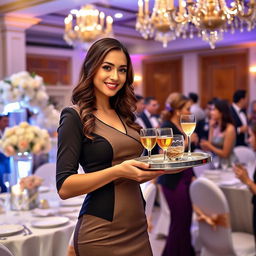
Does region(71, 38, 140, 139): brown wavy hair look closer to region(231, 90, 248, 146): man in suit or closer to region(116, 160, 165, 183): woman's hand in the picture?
region(116, 160, 165, 183): woman's hand

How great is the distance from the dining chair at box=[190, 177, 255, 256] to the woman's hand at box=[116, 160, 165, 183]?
1.87 metres

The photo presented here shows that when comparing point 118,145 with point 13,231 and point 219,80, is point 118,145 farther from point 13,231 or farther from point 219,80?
point 219,80

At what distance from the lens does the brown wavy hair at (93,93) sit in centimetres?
187

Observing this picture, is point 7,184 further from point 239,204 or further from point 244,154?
point 244,154

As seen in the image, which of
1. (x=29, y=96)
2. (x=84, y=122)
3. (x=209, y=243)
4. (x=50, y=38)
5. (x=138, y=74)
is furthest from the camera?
(x=138, y=74)

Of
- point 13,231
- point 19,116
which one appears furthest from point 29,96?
point 13,231

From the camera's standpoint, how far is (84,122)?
186cm

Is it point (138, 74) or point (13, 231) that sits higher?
point (138, 74)

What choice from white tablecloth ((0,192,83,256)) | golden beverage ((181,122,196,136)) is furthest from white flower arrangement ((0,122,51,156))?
golden beverage ((181,122,196,136))

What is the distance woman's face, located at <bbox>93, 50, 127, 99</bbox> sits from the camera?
1876 millimetres

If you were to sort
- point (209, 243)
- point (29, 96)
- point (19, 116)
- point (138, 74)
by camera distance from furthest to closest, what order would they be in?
point (138, 74), point (19, 116), point (29, 96), point (209, 243)

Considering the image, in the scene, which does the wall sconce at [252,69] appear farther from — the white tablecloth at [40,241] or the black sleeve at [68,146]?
the black sleeve at [68,146]

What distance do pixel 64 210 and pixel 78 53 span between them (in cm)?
967

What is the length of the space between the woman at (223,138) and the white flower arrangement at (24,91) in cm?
186
